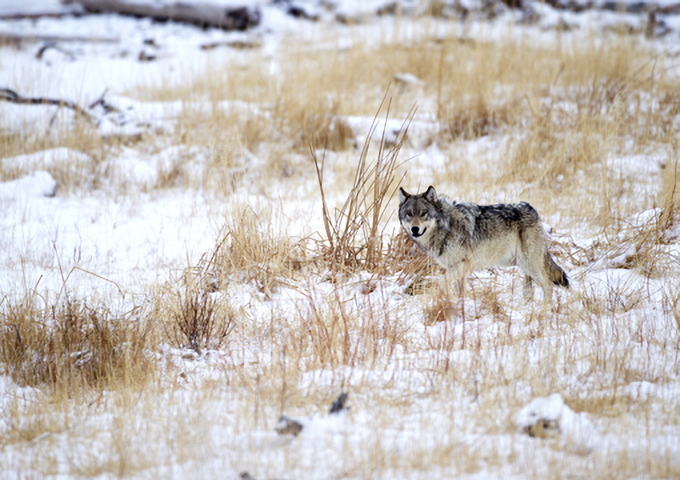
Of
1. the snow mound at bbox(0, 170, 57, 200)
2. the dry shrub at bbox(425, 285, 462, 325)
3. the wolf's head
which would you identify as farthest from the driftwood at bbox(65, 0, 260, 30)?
the dry shrub at bbox(425, 285, 462, 325)

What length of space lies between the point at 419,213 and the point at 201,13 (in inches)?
431

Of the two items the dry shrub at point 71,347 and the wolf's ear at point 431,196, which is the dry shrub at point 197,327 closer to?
the dry shrub at point 71,347

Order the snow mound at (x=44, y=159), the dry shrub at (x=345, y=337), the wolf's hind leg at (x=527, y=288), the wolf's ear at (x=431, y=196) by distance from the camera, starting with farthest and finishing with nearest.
→ the snow mound at (x=44, y=159), the wolf's hind leg at (x=527, y=288), the wolf's ear at (x=431, y=196), the dry shrub at (x=345, y=337)

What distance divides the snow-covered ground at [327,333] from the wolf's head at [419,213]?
1.57ft

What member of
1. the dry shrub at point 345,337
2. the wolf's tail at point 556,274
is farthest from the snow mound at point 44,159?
the wolf's tail at point 556,274

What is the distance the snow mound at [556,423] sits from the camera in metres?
2.80

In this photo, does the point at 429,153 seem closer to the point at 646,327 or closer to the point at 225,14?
the point at 646,327

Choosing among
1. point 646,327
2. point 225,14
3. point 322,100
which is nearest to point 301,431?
point 646,327

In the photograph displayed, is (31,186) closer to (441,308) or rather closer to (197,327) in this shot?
(197,327)

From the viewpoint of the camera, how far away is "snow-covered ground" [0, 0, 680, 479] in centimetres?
280

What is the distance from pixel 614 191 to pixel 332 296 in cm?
389

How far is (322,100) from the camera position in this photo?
28.3ft

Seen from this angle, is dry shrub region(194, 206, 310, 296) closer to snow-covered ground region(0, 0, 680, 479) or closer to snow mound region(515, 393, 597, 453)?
snow-covered ground region(0, 0, 680, 479)

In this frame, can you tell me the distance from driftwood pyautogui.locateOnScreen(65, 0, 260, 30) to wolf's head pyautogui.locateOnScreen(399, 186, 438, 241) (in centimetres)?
1006
